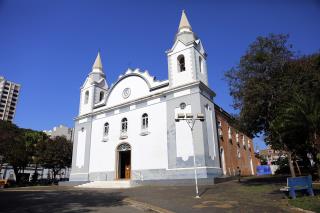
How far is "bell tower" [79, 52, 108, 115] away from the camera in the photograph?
3216 cm

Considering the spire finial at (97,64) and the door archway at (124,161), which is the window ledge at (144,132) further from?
the spire finial at (97,64)

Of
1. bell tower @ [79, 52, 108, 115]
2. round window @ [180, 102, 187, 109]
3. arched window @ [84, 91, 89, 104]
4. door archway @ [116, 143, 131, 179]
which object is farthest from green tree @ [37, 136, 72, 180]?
round window @ [180, 102, 187, 109]

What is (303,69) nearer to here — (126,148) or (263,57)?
(263,57)

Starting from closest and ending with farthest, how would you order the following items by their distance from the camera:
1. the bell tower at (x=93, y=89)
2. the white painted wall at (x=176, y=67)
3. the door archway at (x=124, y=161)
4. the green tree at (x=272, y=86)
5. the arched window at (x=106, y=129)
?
1. the green tree at (x=272, y=86)
2. the white painted wall at (x=176, y=67)
3. the door archway at (x=124, y=161)
4. the arched window at (x=106, y=129)
5. the bell tower at (x=93, y=89)

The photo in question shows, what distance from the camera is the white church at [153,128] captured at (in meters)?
21.8

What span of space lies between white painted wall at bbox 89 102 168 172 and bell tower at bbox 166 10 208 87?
10.7ft

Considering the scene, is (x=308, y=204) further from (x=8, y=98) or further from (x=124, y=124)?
(x=8, y=98)

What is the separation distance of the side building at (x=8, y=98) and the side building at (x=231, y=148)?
112 m

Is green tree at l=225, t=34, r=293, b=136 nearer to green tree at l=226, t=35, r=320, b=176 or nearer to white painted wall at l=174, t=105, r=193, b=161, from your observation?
green tree at l=226, t=35, r=320, b=176

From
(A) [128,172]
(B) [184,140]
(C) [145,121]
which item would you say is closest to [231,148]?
(B) [184,140]

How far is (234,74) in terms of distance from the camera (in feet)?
61.8

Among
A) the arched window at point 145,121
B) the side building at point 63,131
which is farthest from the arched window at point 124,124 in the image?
the side building at point 63,131

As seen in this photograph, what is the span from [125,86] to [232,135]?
602 inches

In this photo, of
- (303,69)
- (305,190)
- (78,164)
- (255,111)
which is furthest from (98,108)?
(305,190)
